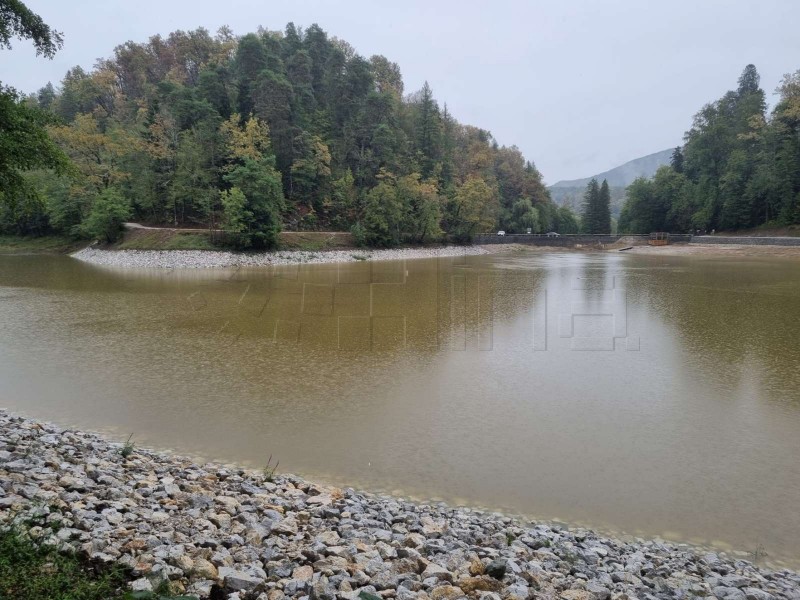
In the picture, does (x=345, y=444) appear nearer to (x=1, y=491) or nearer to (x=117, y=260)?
(x=1, y=491)

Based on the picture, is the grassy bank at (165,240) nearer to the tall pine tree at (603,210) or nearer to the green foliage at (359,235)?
the green foliage at (359,235)

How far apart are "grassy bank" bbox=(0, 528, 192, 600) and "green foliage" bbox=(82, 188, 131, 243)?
145 ft

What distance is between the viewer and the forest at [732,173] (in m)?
57.4

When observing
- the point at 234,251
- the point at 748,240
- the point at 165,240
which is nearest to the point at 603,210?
the point at 748,240

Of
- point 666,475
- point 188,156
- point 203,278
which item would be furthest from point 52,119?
point 188,156

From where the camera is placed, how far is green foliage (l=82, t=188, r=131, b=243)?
136 ft

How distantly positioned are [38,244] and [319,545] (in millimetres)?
59860

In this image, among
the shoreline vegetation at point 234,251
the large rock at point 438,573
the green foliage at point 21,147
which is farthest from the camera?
the shoreline vegetation at point 234,251

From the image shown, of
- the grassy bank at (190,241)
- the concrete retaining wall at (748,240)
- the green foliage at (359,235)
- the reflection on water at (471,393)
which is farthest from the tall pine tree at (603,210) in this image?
the reflection on water at (471,393)

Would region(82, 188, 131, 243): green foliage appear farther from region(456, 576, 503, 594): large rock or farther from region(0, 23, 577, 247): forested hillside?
region(456, 576, 503, 594): large rock

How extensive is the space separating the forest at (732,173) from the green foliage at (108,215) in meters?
67.1

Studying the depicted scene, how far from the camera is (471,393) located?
9625 mm

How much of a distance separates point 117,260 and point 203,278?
1388cm

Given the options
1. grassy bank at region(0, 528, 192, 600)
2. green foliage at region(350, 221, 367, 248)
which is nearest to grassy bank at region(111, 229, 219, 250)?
green foliage at region(350, 221, 367, 248)
